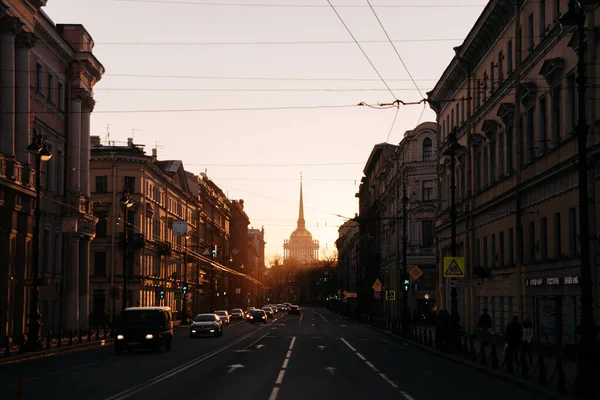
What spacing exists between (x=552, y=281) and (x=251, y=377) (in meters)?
15.1

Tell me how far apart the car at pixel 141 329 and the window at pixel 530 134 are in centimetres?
1742

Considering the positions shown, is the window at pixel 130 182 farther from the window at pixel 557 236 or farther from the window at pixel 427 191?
the window at pixel 557 236

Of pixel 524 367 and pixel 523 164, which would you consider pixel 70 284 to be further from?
pixel 524 367

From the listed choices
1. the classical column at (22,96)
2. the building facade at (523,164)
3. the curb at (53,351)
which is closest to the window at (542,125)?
the building facade at (523,164)

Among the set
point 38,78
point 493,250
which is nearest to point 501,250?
point 493,250

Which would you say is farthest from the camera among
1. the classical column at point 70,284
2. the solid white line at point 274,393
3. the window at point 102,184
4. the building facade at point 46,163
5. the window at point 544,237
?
the window at point 102,184

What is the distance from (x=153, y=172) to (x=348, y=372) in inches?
2617

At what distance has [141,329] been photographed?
133 feet

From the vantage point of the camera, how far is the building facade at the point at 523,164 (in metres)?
34.3

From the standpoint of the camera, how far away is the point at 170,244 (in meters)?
105

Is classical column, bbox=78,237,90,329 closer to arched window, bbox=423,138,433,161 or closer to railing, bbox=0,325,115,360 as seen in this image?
railing, bbox=0,325,115,360

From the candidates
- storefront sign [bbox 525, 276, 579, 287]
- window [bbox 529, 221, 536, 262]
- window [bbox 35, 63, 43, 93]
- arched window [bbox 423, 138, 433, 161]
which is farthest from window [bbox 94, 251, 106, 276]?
storefront sign [bbox 525, 276, 579, 287]

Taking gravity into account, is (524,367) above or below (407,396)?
above

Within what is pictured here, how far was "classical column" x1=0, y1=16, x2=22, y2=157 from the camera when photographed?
45.0 m
